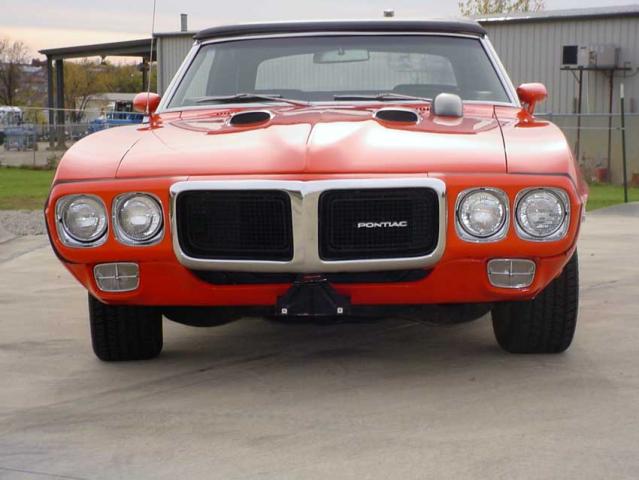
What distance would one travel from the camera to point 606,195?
1859cm

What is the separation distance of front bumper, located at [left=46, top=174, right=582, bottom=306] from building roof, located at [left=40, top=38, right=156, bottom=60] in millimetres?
35674

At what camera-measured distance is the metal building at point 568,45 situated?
2561 centimetres

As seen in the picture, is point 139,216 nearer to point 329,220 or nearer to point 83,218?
point 83,218

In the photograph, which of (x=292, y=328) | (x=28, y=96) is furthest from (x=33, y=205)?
(x=28, y=96)

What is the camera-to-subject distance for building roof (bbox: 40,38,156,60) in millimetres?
40750

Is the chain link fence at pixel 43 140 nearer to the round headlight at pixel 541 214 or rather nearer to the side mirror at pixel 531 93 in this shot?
the side mirror at pixel 531 93

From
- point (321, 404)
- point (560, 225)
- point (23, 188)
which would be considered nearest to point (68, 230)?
point (321, 404)

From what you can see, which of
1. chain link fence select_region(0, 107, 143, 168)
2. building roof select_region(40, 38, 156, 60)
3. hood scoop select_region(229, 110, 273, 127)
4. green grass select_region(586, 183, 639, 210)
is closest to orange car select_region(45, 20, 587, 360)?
hood scoop select_region(229, 110, 273, 127)

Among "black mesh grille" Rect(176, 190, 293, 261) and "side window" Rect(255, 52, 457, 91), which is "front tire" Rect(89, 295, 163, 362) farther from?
"side window" Rect(255, 52, 457, 91)

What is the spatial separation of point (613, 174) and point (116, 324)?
18.2m

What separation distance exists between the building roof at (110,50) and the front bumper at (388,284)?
35674 mm

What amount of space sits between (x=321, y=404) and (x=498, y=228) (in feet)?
2.93

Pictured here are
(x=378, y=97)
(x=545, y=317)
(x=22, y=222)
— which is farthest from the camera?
(x=22, y=222)

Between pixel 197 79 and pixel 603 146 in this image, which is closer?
pixel 197 79
